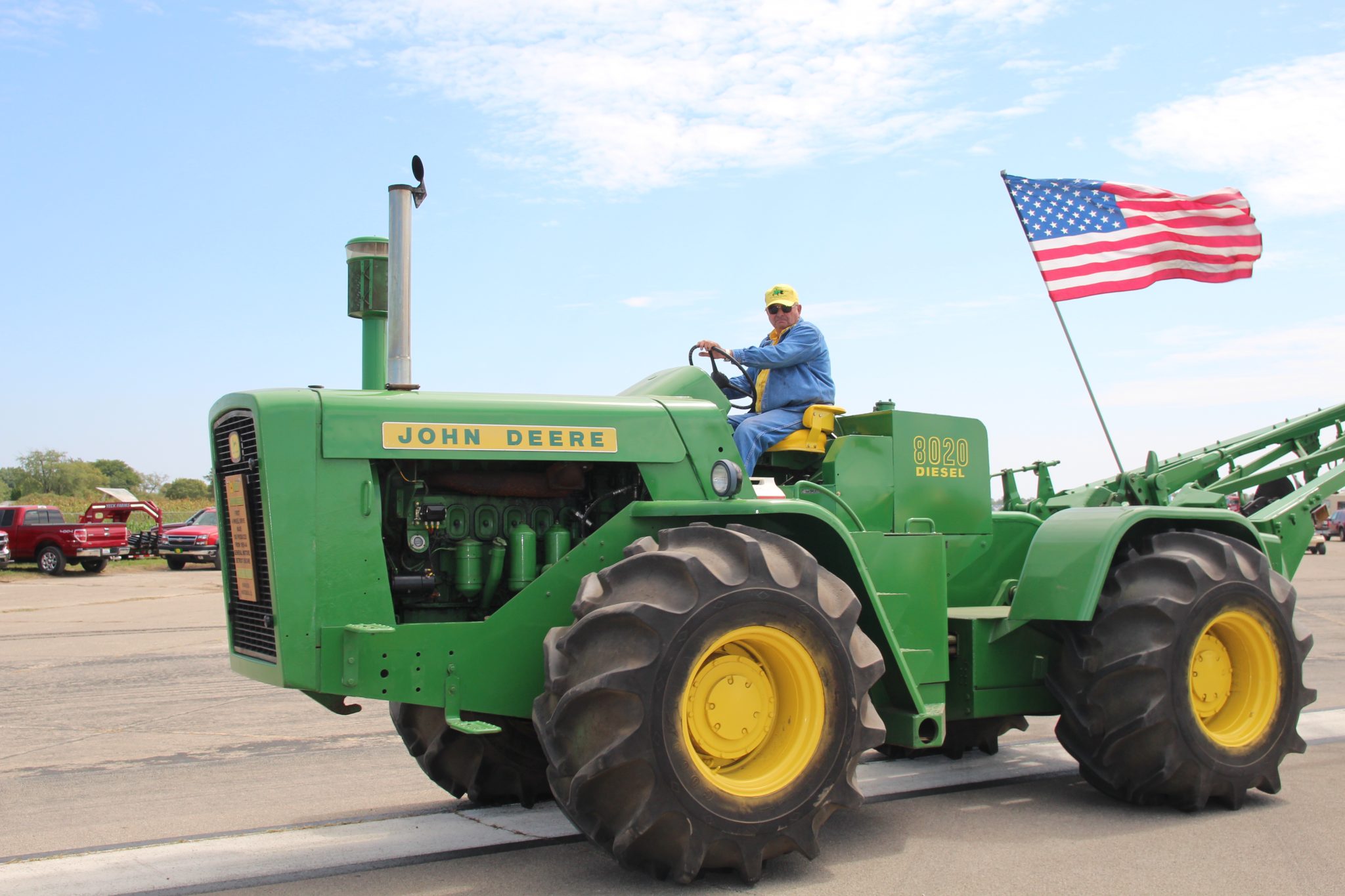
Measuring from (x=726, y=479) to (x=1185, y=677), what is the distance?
2.63 metres

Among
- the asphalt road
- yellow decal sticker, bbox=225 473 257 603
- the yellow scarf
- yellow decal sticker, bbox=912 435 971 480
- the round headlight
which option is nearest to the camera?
the asphalt road

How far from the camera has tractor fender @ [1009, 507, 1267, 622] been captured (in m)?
6.24

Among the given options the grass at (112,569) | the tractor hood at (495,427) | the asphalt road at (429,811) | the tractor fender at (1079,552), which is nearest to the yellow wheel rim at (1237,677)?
the asphalt road at (429,811)

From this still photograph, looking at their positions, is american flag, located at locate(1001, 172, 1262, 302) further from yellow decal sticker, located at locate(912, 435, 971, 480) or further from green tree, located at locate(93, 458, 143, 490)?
green tree, located at locate(93, 458, 143, 490)

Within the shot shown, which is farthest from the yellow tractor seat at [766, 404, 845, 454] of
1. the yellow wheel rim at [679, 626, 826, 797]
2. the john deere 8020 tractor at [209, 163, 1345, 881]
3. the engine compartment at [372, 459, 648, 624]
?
the yellow wheel rim at [679, 626, 826, 797]

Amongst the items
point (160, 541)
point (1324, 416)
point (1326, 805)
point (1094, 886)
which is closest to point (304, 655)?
point (1094, 886)

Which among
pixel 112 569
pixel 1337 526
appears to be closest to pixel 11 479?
pixel 112 569

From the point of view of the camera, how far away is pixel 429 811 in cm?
630

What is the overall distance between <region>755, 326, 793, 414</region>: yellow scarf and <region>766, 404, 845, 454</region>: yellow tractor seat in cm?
38

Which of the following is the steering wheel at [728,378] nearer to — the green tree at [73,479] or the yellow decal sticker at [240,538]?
the yellow decal sticker at [240,538]

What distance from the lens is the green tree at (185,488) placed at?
299ft

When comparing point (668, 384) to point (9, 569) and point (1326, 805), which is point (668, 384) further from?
point (9, 569)

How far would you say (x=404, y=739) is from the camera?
6.32 meters

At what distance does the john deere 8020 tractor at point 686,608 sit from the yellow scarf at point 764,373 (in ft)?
1.48
